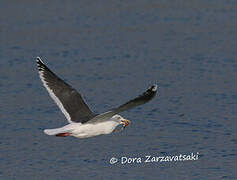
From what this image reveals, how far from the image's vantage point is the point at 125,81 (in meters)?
15.1

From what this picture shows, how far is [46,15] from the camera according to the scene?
861 inches

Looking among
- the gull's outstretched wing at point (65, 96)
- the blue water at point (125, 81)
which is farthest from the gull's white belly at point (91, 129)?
the blue water at point (125, 81)

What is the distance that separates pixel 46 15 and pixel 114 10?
240 cm

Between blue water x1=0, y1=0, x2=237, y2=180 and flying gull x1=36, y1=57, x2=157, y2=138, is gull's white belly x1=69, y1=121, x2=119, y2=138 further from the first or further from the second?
blue water x1=0, y1=0, x2=237, y2=180

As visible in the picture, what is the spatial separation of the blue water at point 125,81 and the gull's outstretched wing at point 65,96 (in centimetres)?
93

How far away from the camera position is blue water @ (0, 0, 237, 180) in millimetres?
10289

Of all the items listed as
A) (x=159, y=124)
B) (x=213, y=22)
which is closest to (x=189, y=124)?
(x=159, y=124)

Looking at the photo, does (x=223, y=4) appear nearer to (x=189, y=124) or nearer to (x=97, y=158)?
(x=189, y=124)

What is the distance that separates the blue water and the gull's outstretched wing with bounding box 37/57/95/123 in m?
0.93

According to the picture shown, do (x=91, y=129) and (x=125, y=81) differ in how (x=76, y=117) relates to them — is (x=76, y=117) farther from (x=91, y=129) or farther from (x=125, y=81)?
(x=125, y=81)

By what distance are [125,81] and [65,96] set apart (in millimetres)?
5267

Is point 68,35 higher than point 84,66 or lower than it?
higher

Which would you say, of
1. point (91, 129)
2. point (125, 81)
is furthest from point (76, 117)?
point (125, 81)

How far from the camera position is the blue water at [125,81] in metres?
10.3
